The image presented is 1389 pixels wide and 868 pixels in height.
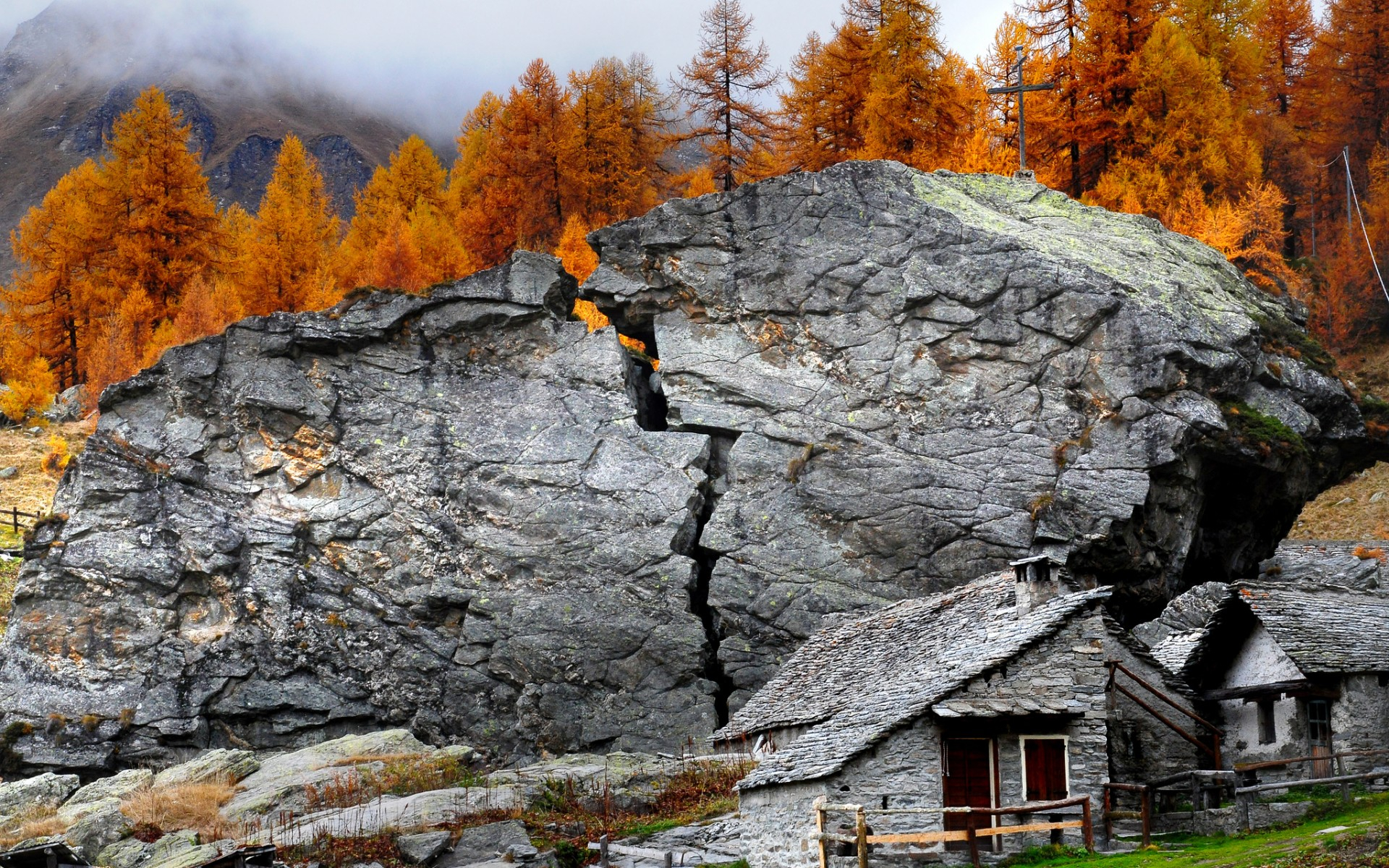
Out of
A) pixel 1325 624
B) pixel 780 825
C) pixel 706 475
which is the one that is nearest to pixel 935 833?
pixel 780 825

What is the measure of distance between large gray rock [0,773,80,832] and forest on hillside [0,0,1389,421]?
22070 mm

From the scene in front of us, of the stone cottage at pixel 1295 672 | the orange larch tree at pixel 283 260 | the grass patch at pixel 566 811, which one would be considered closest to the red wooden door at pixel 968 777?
the grass patch at pixel 566 811

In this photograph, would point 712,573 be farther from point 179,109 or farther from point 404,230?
point 179,109

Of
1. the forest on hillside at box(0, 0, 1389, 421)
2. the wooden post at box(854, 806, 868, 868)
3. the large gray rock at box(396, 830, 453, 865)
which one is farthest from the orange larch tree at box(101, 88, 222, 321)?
the wooden post at box(854, 806, 868, 868)

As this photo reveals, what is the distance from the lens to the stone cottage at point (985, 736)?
75.3 ft

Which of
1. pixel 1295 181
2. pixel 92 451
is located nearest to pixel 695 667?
pixel 92 451

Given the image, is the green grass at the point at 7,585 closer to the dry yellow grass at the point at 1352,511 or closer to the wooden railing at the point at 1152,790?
the wooden railing at the point at 1152,790

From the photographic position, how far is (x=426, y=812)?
28.6 meters

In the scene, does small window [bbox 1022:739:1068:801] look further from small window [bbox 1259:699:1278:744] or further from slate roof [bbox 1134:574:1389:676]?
small window [bbox 1259:699:1278:744]

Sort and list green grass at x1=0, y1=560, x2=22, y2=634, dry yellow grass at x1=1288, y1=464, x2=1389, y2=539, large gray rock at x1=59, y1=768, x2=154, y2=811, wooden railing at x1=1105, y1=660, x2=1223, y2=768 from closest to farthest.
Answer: wooden railing at x1=1105, y1=660, x2=1223, y2=768 < large gray rock at x1=59, y1=768, x2=154, y2=811 < green grass at x1=0, y1=560, x2=22, y2=634 < dry yellow grass at x1=1288, y1=464, x2=1389, y2=539

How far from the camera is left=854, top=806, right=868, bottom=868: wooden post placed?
2102cm

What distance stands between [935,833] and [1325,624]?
13.5 meters

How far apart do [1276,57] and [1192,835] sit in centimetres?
5959

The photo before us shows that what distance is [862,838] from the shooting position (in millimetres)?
21094
